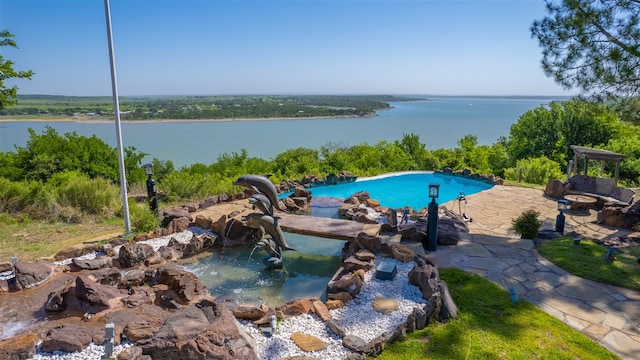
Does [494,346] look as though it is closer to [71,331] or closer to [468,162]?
[71,331]

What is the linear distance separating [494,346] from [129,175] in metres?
12.2

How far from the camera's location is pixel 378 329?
4016 millimetres

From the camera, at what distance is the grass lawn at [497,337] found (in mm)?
3631

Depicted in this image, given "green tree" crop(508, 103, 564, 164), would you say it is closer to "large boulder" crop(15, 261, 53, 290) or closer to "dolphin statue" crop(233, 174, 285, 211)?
"dolphin statue" crop(233, 174, 285, 211)

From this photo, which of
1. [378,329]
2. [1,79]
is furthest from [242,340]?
[1,79]

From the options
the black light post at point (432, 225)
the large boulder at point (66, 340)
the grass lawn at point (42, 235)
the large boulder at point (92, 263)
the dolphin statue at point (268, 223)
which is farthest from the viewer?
the grass lawn at point (42, 235)

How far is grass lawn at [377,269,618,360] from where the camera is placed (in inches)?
143

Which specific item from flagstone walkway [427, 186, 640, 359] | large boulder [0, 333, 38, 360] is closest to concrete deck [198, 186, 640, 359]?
flagstone walkway [427, 186, 640, 359]

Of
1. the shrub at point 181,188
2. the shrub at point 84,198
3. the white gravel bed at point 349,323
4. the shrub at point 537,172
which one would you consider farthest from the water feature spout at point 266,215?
the shrub at point 537,172

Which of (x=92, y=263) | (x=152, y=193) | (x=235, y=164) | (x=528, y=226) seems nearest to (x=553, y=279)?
(x=528, y=226)

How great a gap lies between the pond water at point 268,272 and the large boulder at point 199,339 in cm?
148

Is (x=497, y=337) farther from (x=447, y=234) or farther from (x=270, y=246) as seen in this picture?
(x=270, y=246)

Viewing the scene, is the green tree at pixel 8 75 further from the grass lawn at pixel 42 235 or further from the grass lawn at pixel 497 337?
the grass lawn at pixel 497 337

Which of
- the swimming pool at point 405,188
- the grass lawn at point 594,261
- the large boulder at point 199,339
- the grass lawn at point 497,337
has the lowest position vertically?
the swimming pool at point 405,188
